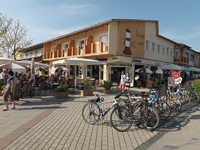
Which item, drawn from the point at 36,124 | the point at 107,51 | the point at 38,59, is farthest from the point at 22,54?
the point at 36,124

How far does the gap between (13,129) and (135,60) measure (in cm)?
1525

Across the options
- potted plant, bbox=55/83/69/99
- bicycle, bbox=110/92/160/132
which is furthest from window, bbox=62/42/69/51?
bicycle, bbox=110/92/160/132

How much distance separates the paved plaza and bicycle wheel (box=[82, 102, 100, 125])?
22 centimetres

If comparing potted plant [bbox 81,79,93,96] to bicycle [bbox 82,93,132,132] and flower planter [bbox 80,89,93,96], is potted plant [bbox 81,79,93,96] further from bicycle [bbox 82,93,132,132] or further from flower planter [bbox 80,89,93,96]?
bicycle [bbox 82,93,132,132]

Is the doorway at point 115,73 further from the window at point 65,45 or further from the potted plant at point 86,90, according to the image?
the window at point 65,45

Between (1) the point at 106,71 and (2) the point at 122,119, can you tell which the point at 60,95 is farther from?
(1) the point at 106,71

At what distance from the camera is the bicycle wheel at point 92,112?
5047 millimetres

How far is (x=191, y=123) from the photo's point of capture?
547 cm

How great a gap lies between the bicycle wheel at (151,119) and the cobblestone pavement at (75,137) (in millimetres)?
187

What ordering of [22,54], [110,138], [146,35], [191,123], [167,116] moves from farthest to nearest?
[22,54] < [146,35] < [167,116] < [191,123] < [110,138]

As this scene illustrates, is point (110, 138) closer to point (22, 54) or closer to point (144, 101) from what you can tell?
Result: point (144, 101)

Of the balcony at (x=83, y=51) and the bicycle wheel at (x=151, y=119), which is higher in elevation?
the balcony at (x=83, y=51)

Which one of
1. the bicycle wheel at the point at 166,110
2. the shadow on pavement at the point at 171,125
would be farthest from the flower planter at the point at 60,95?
the shadow on pavement at the point at 171,125

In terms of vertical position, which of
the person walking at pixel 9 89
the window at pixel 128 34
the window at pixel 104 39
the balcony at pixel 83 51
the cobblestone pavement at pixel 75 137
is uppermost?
the window at pixel 128 34
